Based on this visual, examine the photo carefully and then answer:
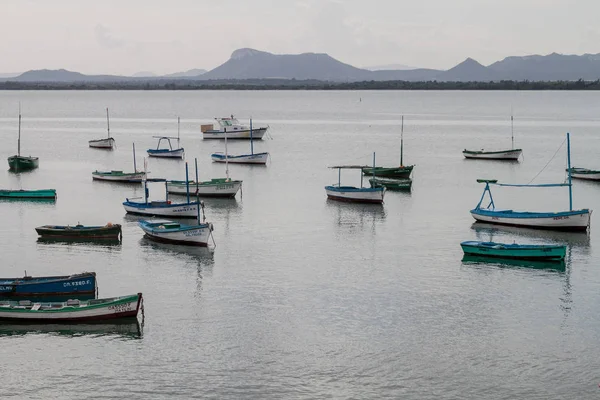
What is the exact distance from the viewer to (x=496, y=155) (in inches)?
4011

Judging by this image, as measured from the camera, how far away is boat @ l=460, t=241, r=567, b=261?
1809 inches

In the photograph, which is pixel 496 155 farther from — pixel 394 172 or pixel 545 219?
pixel 545 219

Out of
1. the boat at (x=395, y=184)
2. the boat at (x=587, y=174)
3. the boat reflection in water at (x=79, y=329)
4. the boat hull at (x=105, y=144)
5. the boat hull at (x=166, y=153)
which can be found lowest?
the boat reflection in water at (x=79, y=329)

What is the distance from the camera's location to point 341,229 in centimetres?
5650

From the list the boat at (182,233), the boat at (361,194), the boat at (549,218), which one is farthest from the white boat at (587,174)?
the boat at (182,233)

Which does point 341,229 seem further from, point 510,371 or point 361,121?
point 361,121

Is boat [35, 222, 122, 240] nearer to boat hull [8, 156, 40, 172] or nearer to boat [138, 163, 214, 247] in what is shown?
boat [138, 163, 214, 247]

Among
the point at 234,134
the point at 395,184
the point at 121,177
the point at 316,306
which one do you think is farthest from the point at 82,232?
the point at 234,134

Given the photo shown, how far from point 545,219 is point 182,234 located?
963 inches

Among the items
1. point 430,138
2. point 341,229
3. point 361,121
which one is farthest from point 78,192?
point 361,121

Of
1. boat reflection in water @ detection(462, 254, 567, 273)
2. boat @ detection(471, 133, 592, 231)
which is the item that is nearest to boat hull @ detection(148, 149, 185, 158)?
boat @ detection(471, 133, 592, 231)

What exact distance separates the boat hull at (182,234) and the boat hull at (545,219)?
67.3 ft

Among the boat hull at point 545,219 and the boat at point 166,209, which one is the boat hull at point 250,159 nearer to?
the boat at point 166,209

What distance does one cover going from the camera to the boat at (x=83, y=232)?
51.0m
